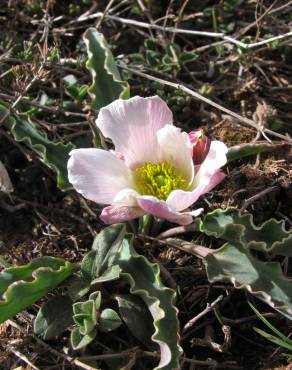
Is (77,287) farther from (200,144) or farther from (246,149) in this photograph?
(246,149)

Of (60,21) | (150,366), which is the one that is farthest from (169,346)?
(60,21)

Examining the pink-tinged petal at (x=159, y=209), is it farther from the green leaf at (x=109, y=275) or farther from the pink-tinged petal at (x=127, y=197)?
the green leaf at (x=109, y=275)

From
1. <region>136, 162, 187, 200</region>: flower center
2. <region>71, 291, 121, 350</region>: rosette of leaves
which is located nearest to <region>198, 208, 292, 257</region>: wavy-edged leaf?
<region>136, 162, 187, 200</region>: flower center

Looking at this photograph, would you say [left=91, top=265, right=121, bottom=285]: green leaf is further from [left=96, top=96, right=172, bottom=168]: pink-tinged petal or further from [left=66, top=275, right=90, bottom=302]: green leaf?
[left=96, top=96, right=172, bottom=168]: pink-tinged petal

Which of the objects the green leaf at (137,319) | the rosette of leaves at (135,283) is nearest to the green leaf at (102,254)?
the rosette of leaves at (135,283)

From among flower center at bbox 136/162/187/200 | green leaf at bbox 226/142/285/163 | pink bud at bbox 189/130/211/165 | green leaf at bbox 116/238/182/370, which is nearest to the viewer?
green leaf at bbox 116/238/182/370

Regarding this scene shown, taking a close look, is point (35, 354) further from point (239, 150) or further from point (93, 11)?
point (93, 11)
